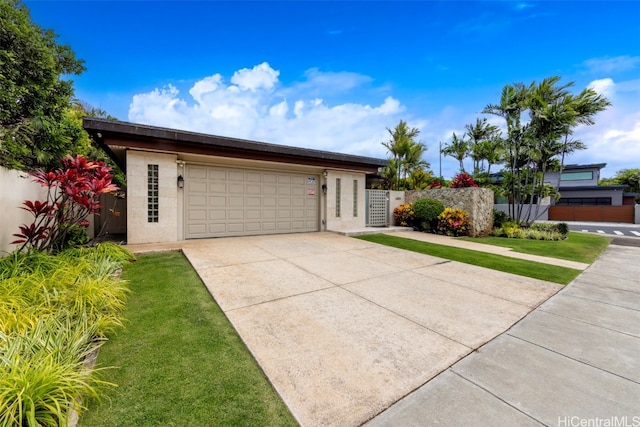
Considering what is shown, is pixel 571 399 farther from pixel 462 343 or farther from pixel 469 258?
pixel 469 258

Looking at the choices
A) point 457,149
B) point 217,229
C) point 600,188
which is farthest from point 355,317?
point 600,188

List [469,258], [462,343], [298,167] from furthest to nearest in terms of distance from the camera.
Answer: [298,167], [469,258], [462,343]

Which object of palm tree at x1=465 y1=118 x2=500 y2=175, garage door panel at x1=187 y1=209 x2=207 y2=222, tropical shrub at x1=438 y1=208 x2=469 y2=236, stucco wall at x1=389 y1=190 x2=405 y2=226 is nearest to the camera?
garage door panel at x1=187 y1=209 x2=207 y2=222


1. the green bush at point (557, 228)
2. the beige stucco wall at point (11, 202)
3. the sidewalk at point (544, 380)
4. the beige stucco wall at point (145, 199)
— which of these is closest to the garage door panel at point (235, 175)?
the beige stucco wall at point (145, 199)

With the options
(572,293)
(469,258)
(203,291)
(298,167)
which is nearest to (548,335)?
(572,293)

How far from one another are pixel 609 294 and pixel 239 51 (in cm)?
1294

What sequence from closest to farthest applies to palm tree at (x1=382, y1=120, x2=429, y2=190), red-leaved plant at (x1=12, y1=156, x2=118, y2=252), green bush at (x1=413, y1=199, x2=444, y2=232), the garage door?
red-leaved plant at (x1=12, y1=156, x2=118, y2=252) < the garage door < green bush at (x1=413, y1=199, x2=444, y2=232) < palm tree at (x1=382, y1=120, x2=429, y2=190)

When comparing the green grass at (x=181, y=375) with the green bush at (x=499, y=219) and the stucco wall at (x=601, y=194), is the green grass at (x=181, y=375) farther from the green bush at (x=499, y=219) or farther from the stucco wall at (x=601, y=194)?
the stucco wall at (x=601, y=194)

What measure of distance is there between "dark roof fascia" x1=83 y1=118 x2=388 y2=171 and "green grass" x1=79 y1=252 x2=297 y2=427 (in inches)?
205

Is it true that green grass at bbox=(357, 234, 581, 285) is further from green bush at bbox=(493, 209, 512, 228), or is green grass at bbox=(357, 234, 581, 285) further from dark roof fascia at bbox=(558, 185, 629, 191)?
dark roof fascia at bbox=(558, 185, 629, 191)

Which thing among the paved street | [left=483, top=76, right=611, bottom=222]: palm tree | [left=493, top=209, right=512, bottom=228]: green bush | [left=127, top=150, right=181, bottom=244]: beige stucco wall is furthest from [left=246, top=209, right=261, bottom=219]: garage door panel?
the paved street

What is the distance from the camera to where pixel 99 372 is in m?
2.04

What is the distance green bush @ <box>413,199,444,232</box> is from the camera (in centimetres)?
1096

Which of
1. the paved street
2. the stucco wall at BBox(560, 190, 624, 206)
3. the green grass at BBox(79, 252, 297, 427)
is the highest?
the stucco wall at BBox(560, 190, 624, 206)
